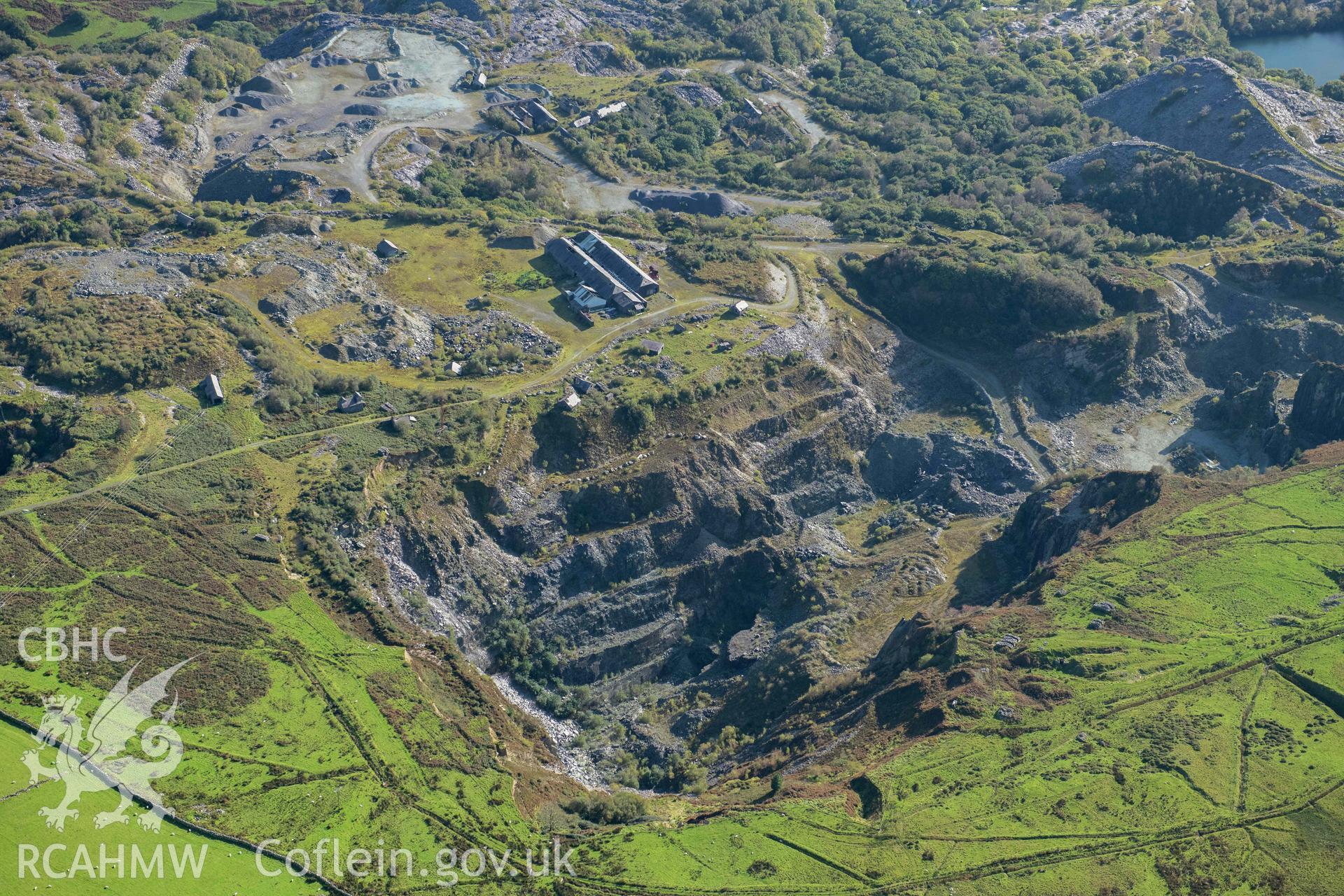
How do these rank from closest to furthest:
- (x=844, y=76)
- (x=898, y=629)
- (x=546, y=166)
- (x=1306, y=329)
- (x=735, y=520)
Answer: (x=898, y=629), (x=735, y=520), (x=1306, y=329), (x=546, y=166), (x=844, y=76)

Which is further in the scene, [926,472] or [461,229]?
[461,229]

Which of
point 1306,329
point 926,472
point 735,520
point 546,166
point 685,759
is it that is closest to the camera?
point 685,759

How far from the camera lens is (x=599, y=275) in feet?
307

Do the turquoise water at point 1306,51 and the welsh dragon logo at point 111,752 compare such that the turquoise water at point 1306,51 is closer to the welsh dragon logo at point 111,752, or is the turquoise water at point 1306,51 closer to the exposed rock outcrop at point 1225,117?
the exposed rock outcrop at point 1225,117

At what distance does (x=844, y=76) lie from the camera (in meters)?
148

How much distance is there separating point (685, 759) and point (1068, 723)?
22098 mm

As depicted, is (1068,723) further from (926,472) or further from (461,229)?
(461,229)

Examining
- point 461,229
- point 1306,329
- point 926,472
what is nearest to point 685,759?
point 926,472

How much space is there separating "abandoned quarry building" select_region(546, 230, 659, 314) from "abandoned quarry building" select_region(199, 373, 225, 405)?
2904 centimetres

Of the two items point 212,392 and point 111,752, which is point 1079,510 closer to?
point 212,392

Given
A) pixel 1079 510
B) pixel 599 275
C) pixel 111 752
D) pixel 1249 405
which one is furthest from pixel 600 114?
pixel 111 752

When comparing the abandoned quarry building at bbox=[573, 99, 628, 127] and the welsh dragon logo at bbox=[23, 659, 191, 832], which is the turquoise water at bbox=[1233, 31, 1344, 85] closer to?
the abandoned quarry building at bbox=[573, 99, 628, 127]

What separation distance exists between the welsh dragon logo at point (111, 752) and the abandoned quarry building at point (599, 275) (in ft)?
156

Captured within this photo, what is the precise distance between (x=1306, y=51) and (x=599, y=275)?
125 meters
